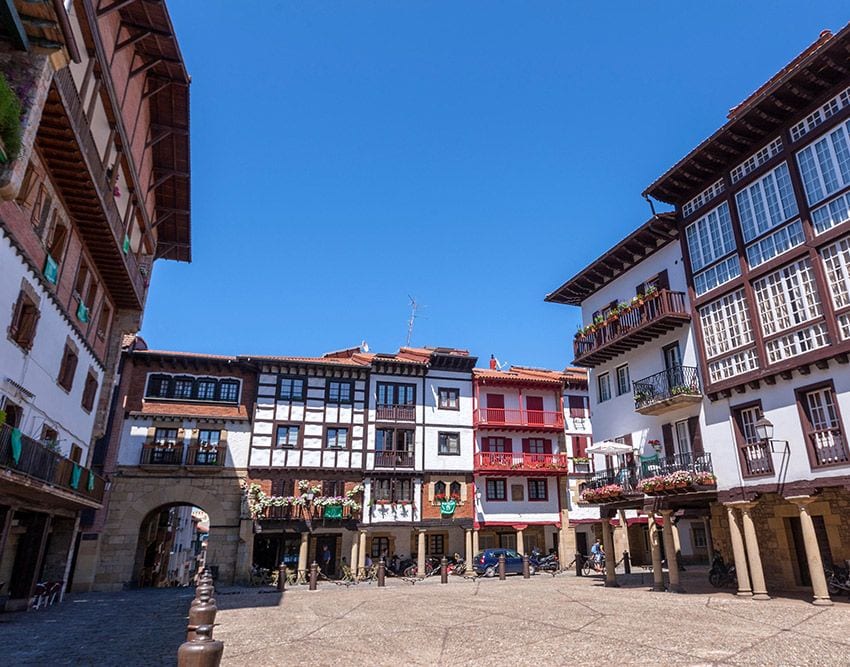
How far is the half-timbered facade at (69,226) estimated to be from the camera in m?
11.1

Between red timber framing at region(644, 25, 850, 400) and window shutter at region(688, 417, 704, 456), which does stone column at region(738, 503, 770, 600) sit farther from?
red timber framing at region(644, 25, 850, 400)

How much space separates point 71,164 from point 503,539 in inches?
1285

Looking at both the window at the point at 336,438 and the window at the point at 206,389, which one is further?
the window at the point at 336,438

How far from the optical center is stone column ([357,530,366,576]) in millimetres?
31172

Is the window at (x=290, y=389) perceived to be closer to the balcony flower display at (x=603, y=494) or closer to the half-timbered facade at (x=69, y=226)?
the half-timbered facade at (x=69, y=226)

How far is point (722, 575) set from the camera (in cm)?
2000

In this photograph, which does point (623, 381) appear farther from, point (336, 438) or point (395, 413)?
point (336, 438)

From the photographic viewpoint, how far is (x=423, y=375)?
3709 cm

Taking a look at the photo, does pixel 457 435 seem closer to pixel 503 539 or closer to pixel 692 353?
pixel 503 539

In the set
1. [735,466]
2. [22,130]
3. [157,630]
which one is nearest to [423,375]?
[735,466]

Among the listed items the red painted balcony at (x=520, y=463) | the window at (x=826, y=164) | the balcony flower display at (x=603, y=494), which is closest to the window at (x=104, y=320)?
the balcony flower display at (x=603, y=494)

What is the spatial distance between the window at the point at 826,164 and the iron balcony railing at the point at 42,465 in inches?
879

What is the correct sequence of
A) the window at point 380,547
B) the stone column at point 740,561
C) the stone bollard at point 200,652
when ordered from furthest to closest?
the window at point 380,547 < the stone column at point 740,561 < the stone bollard at point 200,652

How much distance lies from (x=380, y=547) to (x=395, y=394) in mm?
9581
